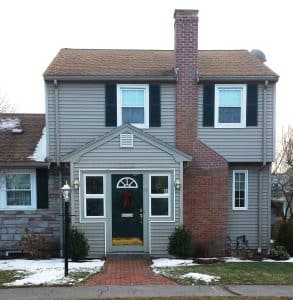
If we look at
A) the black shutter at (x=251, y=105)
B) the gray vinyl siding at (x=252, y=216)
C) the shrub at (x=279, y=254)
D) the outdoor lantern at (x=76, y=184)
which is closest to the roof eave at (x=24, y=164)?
the outdoor lantern at (x=76, y=184)

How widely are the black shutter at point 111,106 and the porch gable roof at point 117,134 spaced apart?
942 mm

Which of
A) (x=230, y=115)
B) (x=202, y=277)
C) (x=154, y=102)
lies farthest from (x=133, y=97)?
(x=202, y=277)

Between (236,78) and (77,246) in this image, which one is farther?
(236,78)

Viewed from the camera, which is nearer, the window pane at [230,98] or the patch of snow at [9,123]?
the window pane at [230,98]

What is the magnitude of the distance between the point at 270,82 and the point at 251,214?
4.49m

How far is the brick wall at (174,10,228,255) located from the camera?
14539 millimetres

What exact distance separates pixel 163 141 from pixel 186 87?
1923 mm

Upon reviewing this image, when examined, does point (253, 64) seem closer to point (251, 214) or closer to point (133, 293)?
point (251, 214)

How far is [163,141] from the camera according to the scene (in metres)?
14.4

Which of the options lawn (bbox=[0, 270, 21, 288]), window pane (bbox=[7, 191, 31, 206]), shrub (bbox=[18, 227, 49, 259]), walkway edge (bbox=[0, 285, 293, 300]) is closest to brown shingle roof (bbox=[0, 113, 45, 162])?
window pane (bbox=[7, 191, 31, 206])

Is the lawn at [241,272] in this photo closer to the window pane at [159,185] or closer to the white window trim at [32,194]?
the window pane at [159,185]

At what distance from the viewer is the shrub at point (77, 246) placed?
43.4 feet

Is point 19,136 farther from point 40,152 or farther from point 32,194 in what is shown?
point 32,194

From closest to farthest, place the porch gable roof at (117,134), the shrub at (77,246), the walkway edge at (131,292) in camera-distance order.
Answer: the walkway edge at (131,292)
the shrub at (77,246)
the porch gable roof at (117,134)
